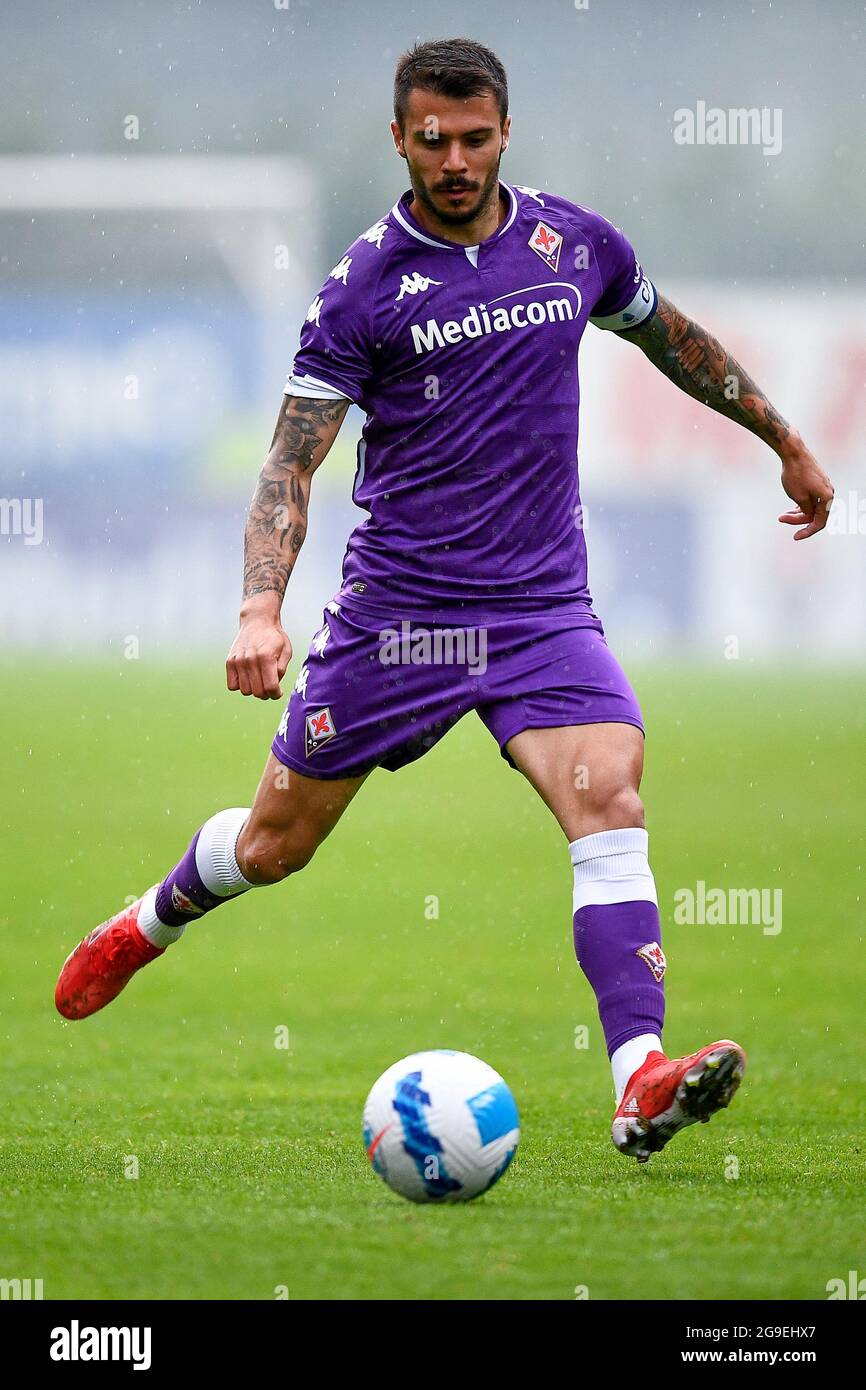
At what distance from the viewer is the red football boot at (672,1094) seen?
3.64m

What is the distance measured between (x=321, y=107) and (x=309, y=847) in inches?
1093

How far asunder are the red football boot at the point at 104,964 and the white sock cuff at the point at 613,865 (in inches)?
59.0

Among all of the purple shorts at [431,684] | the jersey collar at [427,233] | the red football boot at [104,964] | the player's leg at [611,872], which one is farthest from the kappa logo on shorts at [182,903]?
the jersey collar at [427,233]

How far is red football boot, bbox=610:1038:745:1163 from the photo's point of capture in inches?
143

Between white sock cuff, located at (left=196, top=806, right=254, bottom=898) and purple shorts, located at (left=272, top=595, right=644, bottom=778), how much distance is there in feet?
1.31

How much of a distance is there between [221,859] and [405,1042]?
5.27ft

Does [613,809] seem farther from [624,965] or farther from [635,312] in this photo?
[635,312]

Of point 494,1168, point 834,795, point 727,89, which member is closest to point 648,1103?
point 494,1168

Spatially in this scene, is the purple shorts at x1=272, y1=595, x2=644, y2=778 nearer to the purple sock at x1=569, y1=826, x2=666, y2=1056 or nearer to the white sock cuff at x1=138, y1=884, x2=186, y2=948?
the purple sock at x1=569, y1=826, x2=666, y2=1056

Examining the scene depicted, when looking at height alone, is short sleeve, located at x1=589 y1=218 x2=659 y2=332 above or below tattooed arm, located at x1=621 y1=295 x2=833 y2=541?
above

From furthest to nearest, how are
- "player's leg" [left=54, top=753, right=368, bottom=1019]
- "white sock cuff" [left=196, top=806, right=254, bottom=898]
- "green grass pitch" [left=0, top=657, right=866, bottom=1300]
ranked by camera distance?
"white sock cuff" [left=196, top=806, right=254, bottom=898]
"player's leg" [left=54, top=753, right=368, bottom=1019]
"green grass pitch" [left=0, top=657, right=866, bottom=1300]

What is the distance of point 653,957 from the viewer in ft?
13.4

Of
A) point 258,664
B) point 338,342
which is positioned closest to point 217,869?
point 258,664

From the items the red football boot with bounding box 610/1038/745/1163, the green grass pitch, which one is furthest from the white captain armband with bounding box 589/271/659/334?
Answer: the green grass pitch
